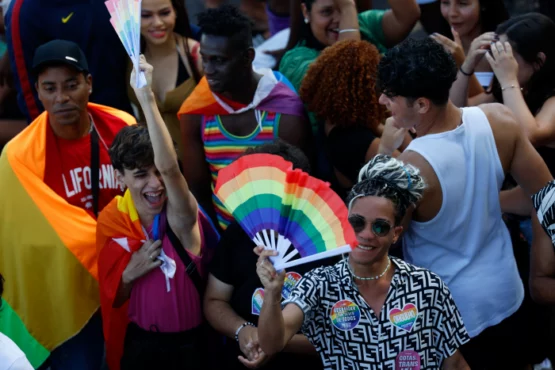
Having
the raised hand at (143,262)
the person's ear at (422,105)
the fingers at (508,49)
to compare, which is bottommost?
the raised hand at (143,262)

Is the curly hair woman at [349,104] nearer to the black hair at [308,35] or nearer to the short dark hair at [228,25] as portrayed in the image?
the short dark hair at [228,25]

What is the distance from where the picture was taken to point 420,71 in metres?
3.34

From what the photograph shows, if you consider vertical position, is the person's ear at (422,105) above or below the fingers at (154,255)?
above

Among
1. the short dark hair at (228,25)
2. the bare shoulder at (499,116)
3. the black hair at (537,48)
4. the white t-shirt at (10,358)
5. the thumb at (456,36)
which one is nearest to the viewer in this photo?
the white t-shirt at (10,358)

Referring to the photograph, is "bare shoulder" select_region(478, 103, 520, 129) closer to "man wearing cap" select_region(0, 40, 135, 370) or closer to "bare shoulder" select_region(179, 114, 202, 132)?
"bare shoulder" select_region(179, 114, 202, 132)

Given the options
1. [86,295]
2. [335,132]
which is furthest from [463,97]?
[86,295]

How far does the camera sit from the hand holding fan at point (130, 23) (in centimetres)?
339

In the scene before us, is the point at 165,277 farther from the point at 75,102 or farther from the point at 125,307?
the point at 75,102

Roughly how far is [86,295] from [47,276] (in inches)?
7.8

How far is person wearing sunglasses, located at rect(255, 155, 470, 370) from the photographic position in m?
3.05

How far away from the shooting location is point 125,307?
13.3 feet

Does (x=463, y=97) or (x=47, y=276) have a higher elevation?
(x=463, y=97)

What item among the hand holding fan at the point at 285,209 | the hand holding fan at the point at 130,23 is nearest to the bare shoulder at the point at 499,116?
the hand holding fan at the point at 285,209

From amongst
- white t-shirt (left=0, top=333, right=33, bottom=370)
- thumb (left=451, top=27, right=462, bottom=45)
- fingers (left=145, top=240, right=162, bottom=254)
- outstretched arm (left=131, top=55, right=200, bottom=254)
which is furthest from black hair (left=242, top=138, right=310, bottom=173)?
thumb (left=451, top=27, right=462, bottom=45)
